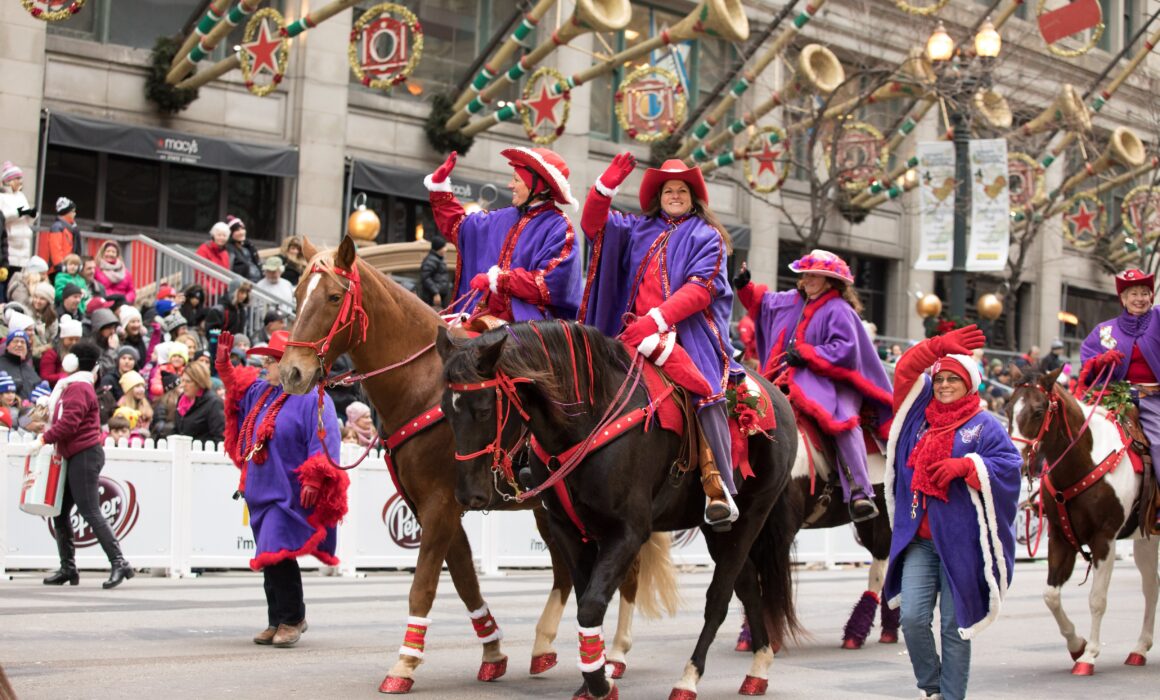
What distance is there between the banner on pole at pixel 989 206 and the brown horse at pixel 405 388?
1631cm

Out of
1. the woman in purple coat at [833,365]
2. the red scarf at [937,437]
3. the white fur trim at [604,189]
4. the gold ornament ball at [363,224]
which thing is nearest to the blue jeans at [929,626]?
the red scarf at [937,437]

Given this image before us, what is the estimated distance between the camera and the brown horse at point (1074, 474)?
11.0 m

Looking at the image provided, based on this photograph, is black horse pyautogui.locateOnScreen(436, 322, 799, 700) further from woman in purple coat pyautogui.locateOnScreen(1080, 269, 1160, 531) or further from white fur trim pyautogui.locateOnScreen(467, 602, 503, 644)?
woman in purple coat pyautogui.locateOnScreen(1080, 269, 1160, 531)

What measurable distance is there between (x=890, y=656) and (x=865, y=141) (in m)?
21.3

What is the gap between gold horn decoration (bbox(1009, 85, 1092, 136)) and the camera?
3303cm

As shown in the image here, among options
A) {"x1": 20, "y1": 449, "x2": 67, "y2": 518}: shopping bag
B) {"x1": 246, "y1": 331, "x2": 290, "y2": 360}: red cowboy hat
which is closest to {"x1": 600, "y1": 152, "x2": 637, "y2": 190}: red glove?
{"x1": 246, "y1": 331, "x2": 290, "y2": 360}: red cowboy hat

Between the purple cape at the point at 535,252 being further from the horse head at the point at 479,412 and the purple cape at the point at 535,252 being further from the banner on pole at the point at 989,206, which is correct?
the banner on pole at the point at 989,206

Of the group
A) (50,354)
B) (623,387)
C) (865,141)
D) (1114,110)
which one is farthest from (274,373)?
(1114,110)

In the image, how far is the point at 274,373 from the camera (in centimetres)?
1009

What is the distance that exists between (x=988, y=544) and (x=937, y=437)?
24.4 inches

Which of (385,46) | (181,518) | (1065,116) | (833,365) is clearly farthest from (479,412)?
(1065,116)

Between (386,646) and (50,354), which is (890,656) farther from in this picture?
(50,354)

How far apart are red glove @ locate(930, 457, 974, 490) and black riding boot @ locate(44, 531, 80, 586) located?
8.93m

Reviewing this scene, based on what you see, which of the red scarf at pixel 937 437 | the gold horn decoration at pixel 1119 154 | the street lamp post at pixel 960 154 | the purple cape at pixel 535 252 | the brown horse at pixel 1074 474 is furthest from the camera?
the gold horn decoration at pixel 1119 154
